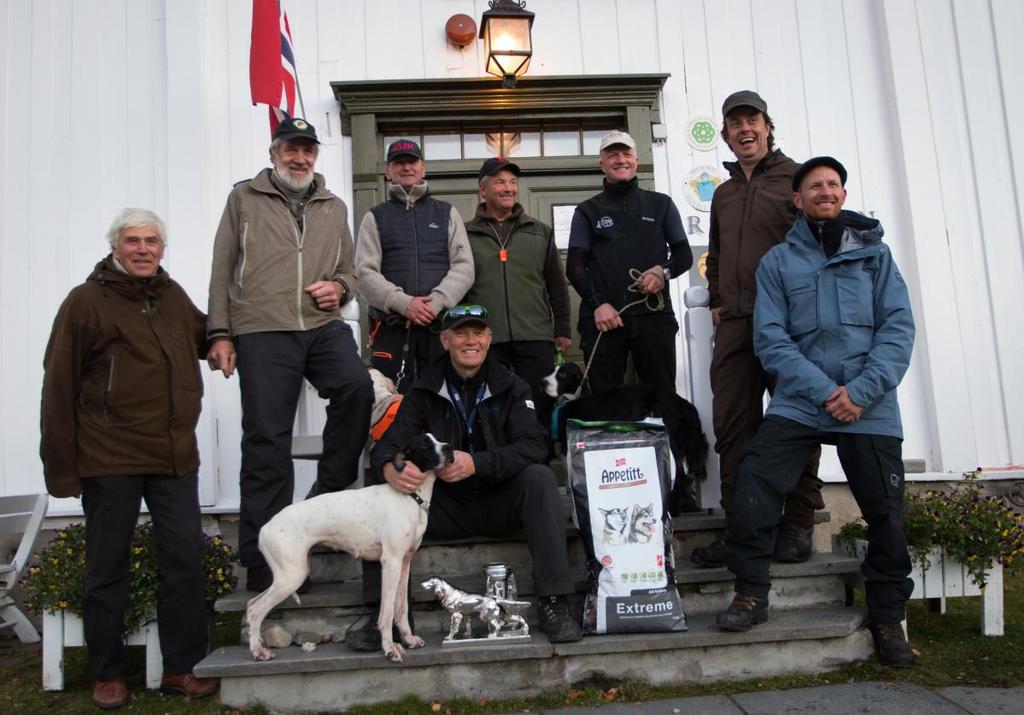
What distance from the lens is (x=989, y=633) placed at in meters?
3.62

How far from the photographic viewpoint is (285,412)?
3.53m

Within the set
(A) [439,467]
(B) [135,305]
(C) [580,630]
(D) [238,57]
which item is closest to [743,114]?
(A) [439,467]

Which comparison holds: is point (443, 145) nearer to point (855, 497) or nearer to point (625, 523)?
point (625, 523)

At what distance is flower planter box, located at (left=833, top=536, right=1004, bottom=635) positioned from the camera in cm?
363

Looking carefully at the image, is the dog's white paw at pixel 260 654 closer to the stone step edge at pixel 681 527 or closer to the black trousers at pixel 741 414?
the stone step edge at pixel 681 527

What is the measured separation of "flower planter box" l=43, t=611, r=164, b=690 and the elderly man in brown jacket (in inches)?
5.9

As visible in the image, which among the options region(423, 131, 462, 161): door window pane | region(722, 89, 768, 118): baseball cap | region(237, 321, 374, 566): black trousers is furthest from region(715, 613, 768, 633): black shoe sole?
region(423, 131, 462, 161): door window pane

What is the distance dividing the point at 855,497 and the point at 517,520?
1.40 m

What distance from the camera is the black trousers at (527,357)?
4.27 m

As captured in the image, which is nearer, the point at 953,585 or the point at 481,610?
the point at 481,610

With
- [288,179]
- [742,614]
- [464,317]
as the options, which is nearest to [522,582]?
[742,614]

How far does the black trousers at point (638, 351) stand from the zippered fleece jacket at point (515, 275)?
31 cm

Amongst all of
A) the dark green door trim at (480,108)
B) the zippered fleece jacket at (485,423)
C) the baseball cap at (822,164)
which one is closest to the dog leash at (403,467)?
the zippered fleece jacket at (485,423)

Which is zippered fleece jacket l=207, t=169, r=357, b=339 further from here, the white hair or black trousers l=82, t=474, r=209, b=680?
black trousers l=82, t=474, r=209, b=680
